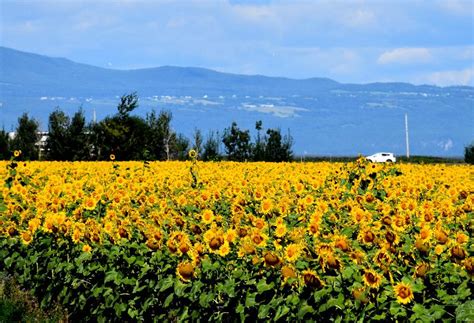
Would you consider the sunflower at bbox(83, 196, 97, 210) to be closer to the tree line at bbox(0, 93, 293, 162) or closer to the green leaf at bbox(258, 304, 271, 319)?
the green leaf at bbox(258, 304, 271, 319)

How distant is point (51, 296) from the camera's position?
822cm

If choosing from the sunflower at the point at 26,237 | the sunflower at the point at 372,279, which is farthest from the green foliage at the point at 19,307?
the sunflower at the point at 372,279

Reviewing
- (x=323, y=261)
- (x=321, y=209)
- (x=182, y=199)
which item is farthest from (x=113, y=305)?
(x=323, y=261)

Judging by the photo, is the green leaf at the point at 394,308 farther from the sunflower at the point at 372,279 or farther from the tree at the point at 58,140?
the tree at the point at 58,140

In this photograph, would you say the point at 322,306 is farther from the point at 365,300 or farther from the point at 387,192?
the point at 387,192

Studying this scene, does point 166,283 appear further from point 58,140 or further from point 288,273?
point 58,140

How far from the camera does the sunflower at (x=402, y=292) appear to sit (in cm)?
482

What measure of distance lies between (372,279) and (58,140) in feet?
134

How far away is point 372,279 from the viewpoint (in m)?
4.95

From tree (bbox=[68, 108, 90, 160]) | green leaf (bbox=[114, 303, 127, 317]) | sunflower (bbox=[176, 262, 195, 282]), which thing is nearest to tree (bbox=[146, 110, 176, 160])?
tree (bbox=[68, 108, 90, 160])

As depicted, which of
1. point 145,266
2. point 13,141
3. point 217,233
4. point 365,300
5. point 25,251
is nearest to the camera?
point 365,300

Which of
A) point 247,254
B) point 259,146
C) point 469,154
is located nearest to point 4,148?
point 259,146

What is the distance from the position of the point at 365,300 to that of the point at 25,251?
5073 mm

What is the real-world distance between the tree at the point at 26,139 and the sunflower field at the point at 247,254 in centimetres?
3422
